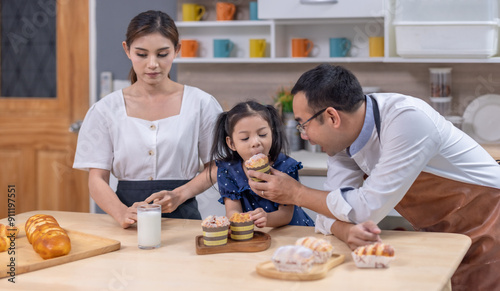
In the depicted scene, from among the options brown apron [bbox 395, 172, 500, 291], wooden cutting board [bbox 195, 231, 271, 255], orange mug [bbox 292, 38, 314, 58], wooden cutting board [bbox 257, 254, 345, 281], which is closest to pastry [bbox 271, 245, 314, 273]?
wooden cutting board [bbox 257, 254, 345, 281]

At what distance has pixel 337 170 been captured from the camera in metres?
1.98

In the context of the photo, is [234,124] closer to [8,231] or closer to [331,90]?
[331,90]

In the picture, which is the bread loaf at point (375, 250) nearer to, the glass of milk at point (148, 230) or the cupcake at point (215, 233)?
the cupcake at point (215, 233)

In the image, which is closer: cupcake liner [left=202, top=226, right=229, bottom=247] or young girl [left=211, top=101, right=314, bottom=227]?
cupcake liner [left=202, top=226, right=229, bottom=247]

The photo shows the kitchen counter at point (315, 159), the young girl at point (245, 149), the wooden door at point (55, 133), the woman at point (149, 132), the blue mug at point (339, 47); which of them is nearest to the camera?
the young girl at point (245, 149)

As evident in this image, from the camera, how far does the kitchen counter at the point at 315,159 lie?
10.6 feet

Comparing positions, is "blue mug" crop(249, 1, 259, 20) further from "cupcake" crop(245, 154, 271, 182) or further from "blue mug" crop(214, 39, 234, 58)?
"cupcake" crop(245, 154, 271, 182)

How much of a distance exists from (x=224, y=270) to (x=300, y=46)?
231cm

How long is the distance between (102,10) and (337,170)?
2600 millimetres

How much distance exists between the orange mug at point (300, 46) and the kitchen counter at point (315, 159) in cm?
56

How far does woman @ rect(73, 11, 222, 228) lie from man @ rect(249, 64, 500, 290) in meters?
0.44

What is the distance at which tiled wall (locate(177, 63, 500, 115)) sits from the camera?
3.64 m

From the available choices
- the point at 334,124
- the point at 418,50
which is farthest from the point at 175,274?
the point at 418,50

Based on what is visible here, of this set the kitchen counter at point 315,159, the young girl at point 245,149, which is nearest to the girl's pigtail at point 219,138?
the young girl at point 245,149
